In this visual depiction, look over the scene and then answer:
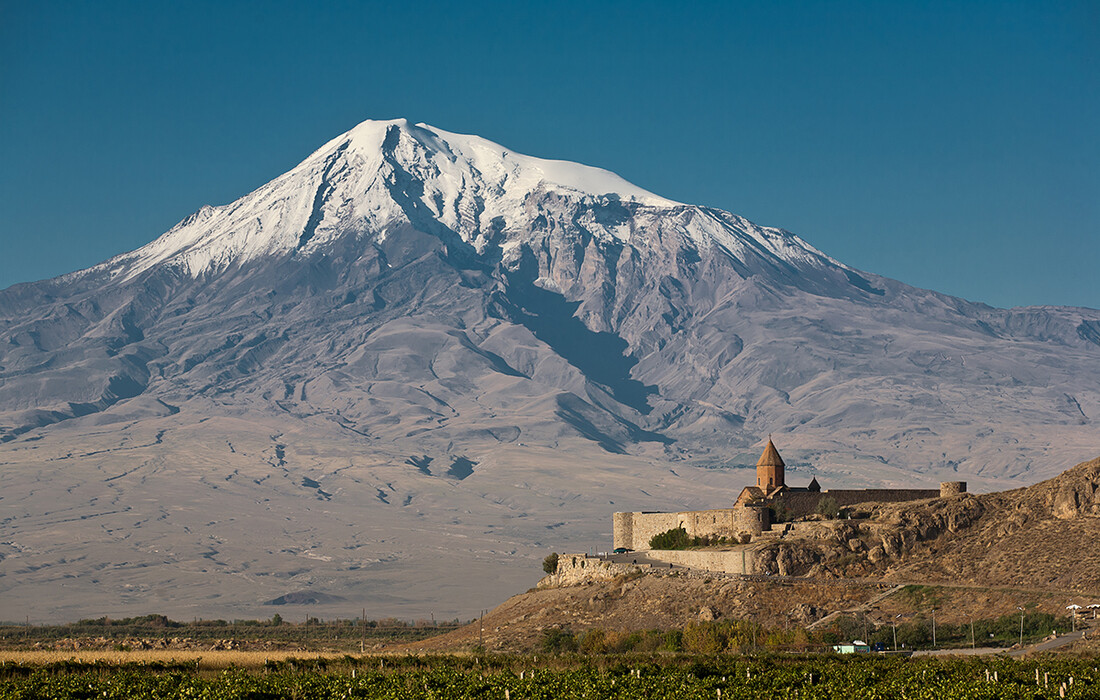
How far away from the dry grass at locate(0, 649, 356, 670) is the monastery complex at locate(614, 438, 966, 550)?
24.3 m

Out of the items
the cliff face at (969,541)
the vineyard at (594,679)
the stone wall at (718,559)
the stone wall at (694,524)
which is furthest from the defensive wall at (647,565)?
the vineyard at (594,679)

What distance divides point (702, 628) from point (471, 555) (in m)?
140

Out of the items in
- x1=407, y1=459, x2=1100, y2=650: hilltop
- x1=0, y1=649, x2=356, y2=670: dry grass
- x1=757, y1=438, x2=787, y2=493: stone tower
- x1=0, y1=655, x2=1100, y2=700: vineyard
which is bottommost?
x1=0, y1=655, x2=1100, y2=700: vineyard

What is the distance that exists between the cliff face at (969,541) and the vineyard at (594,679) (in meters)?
15.4

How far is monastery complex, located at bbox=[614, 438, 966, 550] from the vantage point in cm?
6831

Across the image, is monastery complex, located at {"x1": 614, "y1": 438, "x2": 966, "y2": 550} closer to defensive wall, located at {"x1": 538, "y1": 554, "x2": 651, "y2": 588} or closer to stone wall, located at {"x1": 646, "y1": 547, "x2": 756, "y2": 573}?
stone wall, located at {"x1": 646, "y1": 547, "x2": 756, "y2": 573}

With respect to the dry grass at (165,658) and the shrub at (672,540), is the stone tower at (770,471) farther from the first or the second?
the dry grass at (165,658)

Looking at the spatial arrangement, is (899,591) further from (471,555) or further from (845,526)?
(471,555)

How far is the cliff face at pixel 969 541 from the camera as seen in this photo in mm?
57875

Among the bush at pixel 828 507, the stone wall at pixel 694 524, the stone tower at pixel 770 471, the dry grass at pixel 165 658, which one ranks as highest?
the stone tower at pixel 770 471

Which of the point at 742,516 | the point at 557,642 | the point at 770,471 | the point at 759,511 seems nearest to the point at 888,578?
the point at 759,511

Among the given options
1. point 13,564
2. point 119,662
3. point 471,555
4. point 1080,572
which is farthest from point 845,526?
point 13,564

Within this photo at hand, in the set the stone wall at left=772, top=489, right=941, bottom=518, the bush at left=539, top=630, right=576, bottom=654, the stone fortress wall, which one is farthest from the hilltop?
the stone wall at left=772, top=489, right=941, bottom=518

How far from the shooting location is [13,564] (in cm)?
17950
